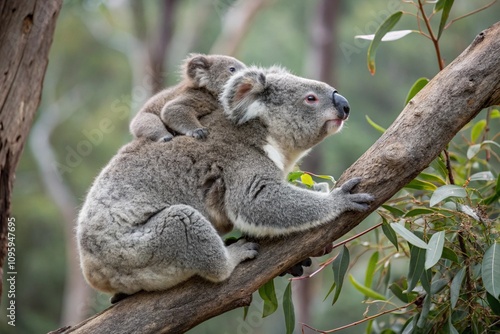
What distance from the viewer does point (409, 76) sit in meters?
17.8

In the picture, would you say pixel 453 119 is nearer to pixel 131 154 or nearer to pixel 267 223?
pixel 267 223

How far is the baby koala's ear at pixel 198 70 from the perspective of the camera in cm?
429

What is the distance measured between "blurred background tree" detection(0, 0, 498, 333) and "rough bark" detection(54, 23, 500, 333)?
294 inches

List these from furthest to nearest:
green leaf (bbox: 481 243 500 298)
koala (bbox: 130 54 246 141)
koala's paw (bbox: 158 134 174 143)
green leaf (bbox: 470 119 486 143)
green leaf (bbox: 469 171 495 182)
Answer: green leaf (bbox: 470 119 486 143) → koala (bbox: 130 54 246 141) → koala's paw (bbox: 158 134 174 143) → green leaf (bbox: 469 171 495 182) → green leaf (bbox: 481 243 500 298)

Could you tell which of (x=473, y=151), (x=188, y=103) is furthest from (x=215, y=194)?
(x=473, y=151)

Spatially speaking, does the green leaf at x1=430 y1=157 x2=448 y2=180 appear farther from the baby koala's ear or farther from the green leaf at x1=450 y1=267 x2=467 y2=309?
the baby koala's ear

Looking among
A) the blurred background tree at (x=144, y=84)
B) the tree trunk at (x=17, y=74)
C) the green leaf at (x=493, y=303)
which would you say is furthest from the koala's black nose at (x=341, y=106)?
the blurred background tree at (x=144, y=84)

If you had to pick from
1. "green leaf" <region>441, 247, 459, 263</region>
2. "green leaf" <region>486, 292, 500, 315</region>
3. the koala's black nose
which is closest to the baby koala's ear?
the koala's black nose

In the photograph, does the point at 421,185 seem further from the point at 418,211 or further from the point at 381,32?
the point at 381,32

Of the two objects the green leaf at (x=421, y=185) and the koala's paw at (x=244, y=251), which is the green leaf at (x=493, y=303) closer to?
the green leaf at (x=421, y=185)

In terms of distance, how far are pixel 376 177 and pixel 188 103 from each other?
1407 millimetres

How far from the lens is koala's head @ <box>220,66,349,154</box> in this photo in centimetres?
357

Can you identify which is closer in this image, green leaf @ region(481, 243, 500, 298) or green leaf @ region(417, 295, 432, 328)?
green leaf @ region(481, 243, 500, 298)

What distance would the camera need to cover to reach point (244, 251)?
3.16 m
